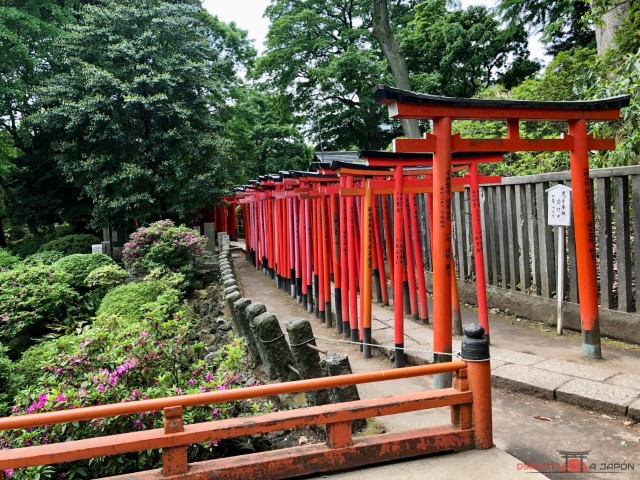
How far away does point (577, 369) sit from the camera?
5059 mm

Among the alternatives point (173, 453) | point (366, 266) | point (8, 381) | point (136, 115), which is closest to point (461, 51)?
point (136, 115)

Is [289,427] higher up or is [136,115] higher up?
[136,115]

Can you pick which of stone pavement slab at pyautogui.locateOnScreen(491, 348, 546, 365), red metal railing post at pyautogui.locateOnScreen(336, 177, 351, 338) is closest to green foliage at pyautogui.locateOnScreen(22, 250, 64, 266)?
A: red metal railing post at pyautogui.locateOnScreen(336, 177, 351, 338)

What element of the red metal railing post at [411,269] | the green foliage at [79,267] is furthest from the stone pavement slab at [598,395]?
the green foliage at [79,267]

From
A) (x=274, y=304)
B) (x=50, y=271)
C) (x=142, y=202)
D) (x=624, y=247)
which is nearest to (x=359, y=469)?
(x=624, y=247)

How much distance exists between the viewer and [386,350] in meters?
6.43

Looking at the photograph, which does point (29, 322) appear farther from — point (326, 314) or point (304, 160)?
point (304, 160)

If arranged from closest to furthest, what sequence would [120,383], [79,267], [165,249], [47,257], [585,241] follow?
1. [120,383]
2. [585,241]
3. [79,267]
4. [165,249]
5. [47,257]

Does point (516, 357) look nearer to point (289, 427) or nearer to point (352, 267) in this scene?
point (352, 267)

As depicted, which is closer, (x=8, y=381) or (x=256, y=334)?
(x=256, y=334)

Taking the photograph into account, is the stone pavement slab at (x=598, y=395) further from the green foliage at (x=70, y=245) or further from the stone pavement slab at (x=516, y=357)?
the green foliage at (x=70, y=245)

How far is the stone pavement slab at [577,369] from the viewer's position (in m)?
4.84

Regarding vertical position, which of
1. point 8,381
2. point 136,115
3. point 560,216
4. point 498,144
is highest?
point 136,115

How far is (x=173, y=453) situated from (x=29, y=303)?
8088mm
